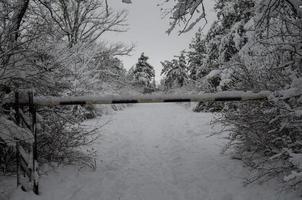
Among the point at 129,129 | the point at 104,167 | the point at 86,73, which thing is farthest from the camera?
the point at 86,73

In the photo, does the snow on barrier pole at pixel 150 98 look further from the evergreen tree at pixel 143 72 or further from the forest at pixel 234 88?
the evergreen tree at pixel 143 72

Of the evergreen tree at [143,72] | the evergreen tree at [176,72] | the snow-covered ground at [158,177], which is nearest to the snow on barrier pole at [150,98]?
the snow-covered ground at [158,177]

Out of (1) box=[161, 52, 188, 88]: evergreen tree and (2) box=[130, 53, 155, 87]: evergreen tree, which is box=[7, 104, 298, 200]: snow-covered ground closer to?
(1) box=[161, 52, 188, 88]: evergreen tree

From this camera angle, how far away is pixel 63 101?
4.84m

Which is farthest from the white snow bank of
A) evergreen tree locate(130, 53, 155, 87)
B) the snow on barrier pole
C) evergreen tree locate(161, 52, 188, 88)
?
evergreen tree locate(130, 53, 155, 87)

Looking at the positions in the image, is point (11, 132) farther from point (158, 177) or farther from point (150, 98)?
point (158, 177)

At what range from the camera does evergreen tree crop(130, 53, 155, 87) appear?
Result: 49.4m

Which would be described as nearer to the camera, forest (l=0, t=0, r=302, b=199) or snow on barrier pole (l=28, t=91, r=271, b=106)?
forest (l=0, t=0, r=302, b=199)

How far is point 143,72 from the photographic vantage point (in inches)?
1973

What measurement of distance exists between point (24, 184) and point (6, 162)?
0.69 m

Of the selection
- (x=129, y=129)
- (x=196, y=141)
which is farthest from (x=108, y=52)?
(x=196, y=141)

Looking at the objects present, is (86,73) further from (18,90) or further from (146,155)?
(18,90)

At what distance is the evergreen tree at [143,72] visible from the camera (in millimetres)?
49406

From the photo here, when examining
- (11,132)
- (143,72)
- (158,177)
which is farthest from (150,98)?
(143,72)
